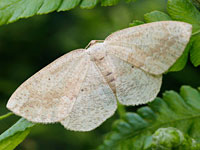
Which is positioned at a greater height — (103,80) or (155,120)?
(103,80)

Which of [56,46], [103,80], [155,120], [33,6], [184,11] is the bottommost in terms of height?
[155,120]

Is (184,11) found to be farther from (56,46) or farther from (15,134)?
(56,46)

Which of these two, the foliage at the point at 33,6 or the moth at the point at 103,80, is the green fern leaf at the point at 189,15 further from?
the foliage at the point at 33,6

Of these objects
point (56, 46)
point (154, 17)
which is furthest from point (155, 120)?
point (56, 46)

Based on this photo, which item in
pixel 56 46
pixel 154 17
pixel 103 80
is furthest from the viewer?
pixel 56 46

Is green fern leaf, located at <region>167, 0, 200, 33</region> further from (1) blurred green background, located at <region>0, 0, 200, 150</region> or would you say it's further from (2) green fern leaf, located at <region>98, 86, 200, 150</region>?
(1) blurred green background, located at <region>0, 0, 200, 150</region>

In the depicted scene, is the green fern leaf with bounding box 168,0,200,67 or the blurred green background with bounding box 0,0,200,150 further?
the blurred green background with bounding box 0,0,200,150

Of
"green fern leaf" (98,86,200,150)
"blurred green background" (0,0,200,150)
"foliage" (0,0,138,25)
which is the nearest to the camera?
"foliage" (0,0,138,25)

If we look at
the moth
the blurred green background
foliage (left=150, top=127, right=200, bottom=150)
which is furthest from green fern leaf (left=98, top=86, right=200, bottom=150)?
the blurred green background
